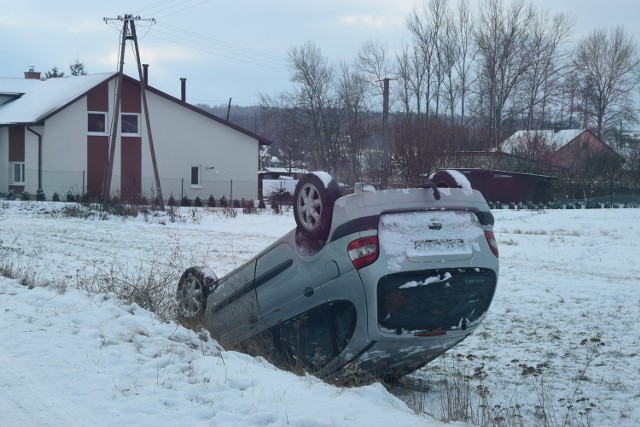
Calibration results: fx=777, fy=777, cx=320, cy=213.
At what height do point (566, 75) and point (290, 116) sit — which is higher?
point (566, 75)

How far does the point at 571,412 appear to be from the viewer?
21.0 ft

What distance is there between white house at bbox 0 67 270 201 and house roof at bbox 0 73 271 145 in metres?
0.11

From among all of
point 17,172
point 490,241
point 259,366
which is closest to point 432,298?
point 490,241

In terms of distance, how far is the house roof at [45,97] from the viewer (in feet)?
144

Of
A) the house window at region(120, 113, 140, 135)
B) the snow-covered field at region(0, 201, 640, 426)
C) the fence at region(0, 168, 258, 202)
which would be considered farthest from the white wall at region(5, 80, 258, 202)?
the snow-covered field at region(0, 201, 640, 426)

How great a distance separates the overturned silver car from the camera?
20.0ft

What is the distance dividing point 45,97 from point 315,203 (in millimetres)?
45725

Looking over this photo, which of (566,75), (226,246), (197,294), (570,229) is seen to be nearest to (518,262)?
(226,246)

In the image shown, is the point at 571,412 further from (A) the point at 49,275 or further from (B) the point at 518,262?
(B) the point at 518,262

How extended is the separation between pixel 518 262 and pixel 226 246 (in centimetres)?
693

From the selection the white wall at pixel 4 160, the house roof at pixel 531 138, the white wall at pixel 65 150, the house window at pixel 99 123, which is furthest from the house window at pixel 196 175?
the house roof at pixel 531 138

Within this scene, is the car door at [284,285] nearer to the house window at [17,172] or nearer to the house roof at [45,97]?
the house roof at [45,97]

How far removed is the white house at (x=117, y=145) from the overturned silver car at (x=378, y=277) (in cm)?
3594

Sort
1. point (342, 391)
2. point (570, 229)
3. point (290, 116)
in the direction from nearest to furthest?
1. point (342, 391)
2. point (570, 229)
3. point (290, 116)
